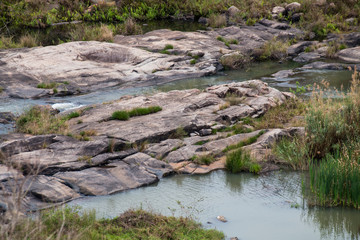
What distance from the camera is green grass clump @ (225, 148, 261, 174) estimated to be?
10.4 metres

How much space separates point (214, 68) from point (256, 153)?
1148 centimetres

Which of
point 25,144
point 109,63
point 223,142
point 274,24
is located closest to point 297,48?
point 274,24

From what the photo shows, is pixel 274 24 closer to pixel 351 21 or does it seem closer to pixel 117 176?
pixel 351 21

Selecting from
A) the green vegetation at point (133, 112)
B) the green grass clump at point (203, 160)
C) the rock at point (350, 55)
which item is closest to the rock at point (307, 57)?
the rock at point (350, 55)

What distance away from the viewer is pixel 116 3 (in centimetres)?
3769

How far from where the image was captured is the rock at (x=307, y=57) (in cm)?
2472

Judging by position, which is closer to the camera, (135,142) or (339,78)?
(135,142)

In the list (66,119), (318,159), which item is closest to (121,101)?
(66,119)

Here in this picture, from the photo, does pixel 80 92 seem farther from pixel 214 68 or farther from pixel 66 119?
pixel 214 68

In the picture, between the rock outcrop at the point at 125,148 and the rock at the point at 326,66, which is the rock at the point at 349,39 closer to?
the rock at the point at 326,66

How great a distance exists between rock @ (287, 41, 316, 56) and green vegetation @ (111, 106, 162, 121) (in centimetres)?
1430

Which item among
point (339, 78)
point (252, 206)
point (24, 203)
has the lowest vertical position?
point (339, 78)

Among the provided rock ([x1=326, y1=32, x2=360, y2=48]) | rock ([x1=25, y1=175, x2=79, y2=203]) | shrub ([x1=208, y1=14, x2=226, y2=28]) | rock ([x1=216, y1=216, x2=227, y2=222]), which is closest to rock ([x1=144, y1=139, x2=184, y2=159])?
rock ([x1=25, y1=175, x2=79, y2=203])

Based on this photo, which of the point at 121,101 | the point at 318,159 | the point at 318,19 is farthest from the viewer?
the point at 318,19
